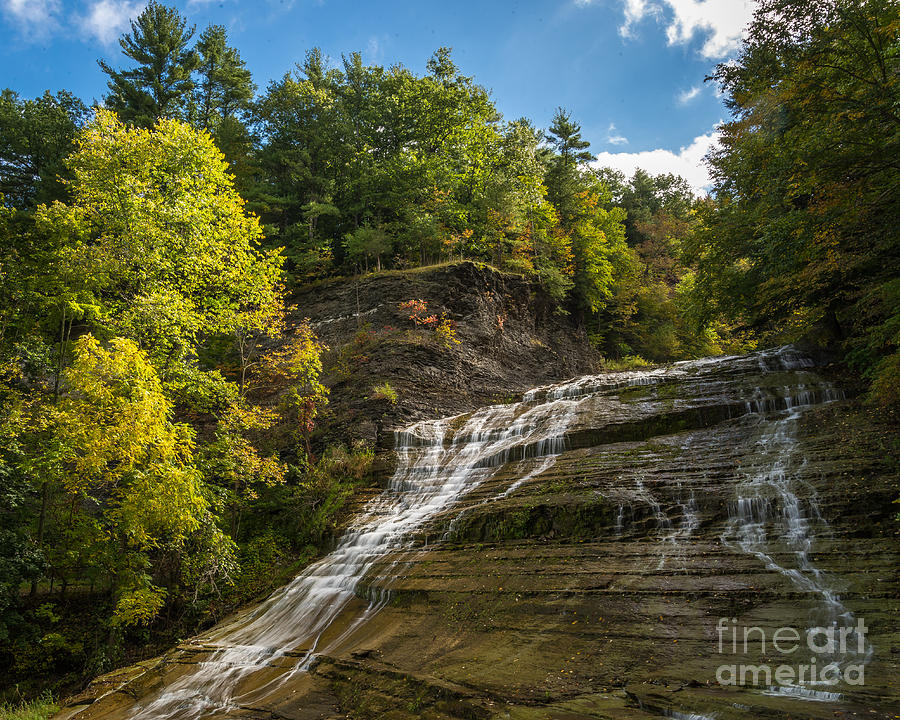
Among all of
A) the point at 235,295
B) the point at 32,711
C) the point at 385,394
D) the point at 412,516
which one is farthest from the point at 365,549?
the point at 235,295

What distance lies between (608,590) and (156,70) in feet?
114

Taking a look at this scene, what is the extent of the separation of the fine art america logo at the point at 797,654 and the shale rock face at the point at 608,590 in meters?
0.02

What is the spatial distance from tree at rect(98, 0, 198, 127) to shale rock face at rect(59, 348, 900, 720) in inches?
1101

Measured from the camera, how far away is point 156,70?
27.3 m

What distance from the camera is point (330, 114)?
27.4m

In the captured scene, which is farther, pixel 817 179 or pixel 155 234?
pixel 155 234

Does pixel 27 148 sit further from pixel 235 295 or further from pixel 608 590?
pixel 608 590

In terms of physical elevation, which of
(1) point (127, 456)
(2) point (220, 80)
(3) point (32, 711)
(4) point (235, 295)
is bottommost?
(3) point (32, 711)

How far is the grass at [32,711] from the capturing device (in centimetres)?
650

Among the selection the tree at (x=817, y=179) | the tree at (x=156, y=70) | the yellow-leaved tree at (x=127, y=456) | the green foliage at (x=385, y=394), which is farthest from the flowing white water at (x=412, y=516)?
the tree at (x=156, y=70)

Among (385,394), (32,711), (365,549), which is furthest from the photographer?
(385,394)

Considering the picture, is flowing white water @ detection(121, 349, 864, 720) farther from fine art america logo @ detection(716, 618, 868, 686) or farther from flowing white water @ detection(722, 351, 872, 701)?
fine art america logo @ detection(716, 618, 868, 686)

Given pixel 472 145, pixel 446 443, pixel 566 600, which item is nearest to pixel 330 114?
pixel 472 145

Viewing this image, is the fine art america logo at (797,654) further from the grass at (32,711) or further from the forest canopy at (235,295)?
the grass at (32,711)
